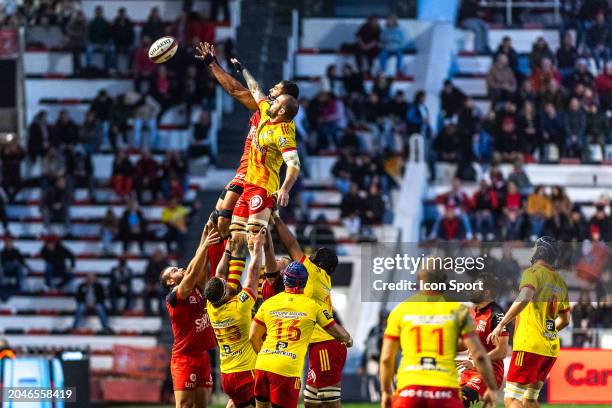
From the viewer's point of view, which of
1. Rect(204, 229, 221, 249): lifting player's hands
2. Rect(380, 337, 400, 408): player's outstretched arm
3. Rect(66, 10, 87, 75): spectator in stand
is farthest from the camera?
Rect(66, 10, 87, 75): spectator in stand

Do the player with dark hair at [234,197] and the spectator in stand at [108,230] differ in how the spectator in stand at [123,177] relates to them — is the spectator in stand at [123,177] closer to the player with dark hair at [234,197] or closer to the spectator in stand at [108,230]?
the spectator in stand at [108,230]

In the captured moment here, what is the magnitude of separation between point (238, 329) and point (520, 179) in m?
15.3

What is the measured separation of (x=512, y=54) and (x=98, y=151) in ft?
31.9

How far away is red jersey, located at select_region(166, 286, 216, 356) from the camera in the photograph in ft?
56.2

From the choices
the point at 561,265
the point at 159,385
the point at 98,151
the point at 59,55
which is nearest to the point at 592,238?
the point at 561,265

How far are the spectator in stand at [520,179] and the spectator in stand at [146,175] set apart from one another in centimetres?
780

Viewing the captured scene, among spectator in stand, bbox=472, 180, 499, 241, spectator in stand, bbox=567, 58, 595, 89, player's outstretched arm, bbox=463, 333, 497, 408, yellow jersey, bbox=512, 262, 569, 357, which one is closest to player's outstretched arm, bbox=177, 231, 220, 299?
yellow jersey, bbox=512, 262, 569, 357

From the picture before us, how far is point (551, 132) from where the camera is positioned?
3238cm

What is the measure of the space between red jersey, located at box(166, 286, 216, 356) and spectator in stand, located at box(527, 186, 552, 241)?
13278mm

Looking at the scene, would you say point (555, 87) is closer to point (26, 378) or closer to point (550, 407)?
point (550, 407)

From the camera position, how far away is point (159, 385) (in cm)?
2778

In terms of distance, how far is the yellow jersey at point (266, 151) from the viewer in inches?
664

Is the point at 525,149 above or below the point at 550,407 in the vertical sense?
above

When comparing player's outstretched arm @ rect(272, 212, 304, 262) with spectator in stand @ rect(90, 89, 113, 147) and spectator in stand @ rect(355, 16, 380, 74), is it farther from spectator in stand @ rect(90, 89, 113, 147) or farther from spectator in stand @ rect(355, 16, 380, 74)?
spectator in stand @ rect(90, 89, 113, 147)
